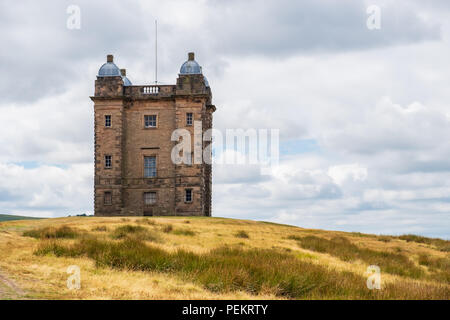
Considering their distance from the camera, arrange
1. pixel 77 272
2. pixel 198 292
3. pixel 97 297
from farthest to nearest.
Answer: pixel 77 272 < pixel 198 292 < pixel 97 297

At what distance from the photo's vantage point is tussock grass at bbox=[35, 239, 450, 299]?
36.2ft

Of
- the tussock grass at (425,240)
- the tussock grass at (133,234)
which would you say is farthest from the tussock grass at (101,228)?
the tussock grass at (425,240)

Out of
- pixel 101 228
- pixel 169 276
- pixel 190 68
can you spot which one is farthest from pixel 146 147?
pixel 169 276

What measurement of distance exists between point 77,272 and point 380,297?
6.60 metres

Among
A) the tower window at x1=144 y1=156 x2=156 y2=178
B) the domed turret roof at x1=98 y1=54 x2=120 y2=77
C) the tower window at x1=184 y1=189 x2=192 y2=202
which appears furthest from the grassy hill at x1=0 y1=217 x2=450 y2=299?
the domed turret roof at x1=98 y1=54 x2=120 y2=77

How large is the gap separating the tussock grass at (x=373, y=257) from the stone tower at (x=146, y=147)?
16753 mm

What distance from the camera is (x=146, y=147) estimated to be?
40.8 meters

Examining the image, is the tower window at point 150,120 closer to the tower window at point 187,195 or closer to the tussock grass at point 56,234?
the tower window at point 187,195

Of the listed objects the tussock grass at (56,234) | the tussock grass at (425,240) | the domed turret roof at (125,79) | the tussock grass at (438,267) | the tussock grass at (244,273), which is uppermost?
the domed turret roof at (125,79)

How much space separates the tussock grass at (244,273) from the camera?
11.0m

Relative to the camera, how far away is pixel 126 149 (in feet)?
135

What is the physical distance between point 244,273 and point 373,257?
1031 centimetres
